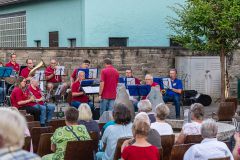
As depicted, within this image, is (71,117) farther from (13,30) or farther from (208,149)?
(13,30)

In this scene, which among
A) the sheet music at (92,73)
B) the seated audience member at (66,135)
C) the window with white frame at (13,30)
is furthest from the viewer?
the window with white frame at (13,30)

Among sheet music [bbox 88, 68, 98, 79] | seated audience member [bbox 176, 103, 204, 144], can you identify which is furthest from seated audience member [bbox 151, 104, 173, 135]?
sheet music [bbox 88, 68, 98, 79]

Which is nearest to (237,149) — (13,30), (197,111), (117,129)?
(197,111)

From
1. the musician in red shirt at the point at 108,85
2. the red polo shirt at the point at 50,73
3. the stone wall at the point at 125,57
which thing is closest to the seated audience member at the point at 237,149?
the musician in red shirt at the point at 108,85

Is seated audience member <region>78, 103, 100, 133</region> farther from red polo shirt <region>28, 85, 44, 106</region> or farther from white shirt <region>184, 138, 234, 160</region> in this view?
red polo shirt <region>28, 85, 44, 106</region>

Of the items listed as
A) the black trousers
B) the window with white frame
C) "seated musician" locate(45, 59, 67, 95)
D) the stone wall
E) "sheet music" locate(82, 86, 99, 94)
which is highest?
the window with white frame

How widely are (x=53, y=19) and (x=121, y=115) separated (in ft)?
70.4

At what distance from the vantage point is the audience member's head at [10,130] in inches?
173

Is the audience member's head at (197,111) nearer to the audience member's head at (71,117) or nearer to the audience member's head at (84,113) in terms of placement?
the audience member's head at (84,113)

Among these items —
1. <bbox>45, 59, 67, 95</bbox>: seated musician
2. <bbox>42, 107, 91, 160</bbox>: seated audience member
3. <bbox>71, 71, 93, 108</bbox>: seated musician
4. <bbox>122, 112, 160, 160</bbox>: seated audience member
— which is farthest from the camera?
<bbox>45, 59, 67, 95</bbox>: seated musician

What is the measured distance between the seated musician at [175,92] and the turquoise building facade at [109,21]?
28.0ft

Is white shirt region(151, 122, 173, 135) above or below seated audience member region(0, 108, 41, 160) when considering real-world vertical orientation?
below

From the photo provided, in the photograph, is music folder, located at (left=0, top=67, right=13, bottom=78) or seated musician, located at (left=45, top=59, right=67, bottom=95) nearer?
music folder, located at (left=0, top=67, right=13, bottom=78)

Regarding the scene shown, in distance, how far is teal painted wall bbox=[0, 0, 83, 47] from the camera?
28405mm
